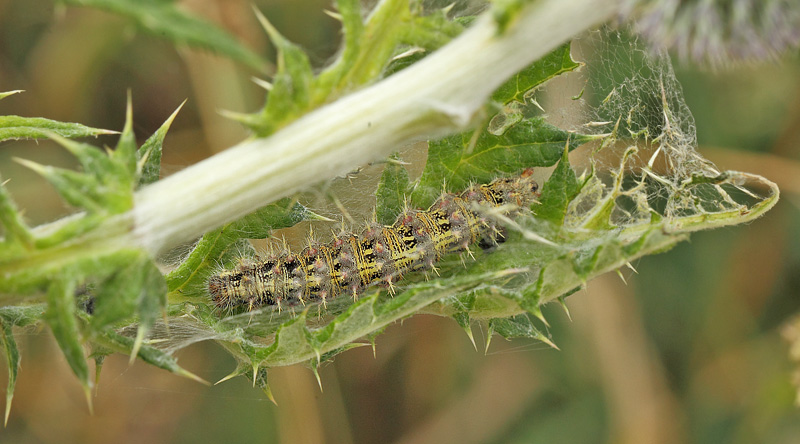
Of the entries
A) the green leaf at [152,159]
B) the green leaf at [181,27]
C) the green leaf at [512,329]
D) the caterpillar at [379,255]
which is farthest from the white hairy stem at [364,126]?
the caterpillar at [379,255]

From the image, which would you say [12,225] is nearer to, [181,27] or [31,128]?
[31,128]

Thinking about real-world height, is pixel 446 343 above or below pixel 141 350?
below

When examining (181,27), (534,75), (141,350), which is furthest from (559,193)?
(141,350)

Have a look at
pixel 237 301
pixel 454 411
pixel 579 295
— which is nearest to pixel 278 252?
pixel 237 301

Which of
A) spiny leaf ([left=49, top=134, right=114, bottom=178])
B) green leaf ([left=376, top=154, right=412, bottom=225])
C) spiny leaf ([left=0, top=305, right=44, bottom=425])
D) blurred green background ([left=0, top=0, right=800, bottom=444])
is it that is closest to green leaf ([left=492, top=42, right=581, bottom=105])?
green leaf ([left=376, top=154, right=412, bottom=225])

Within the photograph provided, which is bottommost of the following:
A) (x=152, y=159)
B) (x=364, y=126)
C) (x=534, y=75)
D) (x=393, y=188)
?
(x=364, y=126)

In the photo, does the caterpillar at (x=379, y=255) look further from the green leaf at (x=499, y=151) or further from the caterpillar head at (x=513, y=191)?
the green leaf at (x=499, y=151)

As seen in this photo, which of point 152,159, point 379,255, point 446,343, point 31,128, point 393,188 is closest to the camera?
point 31,128
